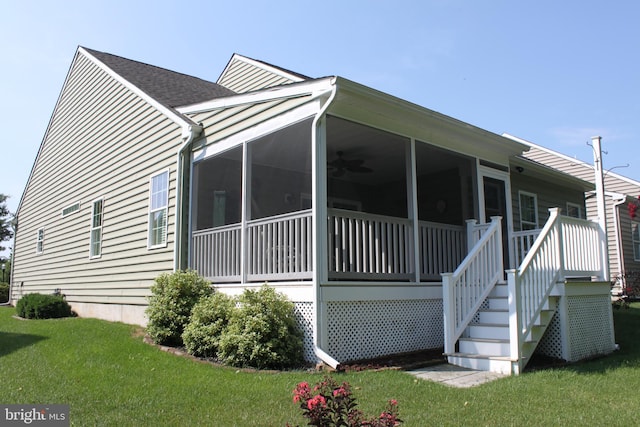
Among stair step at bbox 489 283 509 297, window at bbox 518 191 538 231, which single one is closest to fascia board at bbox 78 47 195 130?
stair step at bbox 489 283 509 297

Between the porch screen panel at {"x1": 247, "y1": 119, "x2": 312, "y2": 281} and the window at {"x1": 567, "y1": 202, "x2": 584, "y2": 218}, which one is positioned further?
the window at {"x1": 567, "y1": 202, "x2": 584, "y2": 218}

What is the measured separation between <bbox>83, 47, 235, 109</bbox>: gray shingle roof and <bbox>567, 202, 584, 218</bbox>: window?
982 cm

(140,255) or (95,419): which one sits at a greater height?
(140,255)

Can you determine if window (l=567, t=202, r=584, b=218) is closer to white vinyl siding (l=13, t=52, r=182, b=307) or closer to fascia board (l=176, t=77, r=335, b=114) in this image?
→ fascia board (l=176, t=77, r=335, b=114)

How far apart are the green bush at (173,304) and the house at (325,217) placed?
15.5 inches

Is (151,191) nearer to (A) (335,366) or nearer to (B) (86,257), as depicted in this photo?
(B) (86,257)

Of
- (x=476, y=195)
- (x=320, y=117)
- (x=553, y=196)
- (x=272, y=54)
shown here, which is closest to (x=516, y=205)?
(x=553, y=196)

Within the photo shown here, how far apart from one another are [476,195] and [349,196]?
3950mm

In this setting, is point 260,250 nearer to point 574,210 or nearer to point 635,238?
point 574,210

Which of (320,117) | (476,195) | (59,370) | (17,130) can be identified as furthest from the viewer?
(17,130)

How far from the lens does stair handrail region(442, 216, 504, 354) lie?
6.89 metres

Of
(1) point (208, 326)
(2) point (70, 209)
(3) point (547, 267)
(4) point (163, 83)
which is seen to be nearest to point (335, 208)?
(1) point (208, 326)

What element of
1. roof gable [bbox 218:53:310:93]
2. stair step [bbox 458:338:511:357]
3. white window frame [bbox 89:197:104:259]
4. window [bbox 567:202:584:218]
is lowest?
stair step [bbox 458:338:511:357]

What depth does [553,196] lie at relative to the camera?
13438mm
